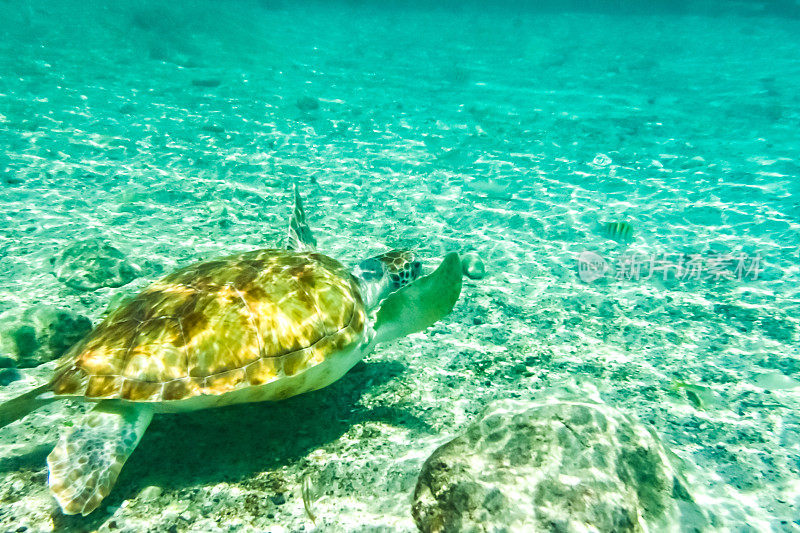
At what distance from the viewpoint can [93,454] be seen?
2562 millimetres

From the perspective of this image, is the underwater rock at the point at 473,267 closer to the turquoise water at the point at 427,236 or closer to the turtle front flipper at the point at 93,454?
the turquoise water at the point at 427,236

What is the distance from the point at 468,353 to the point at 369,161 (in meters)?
6.70

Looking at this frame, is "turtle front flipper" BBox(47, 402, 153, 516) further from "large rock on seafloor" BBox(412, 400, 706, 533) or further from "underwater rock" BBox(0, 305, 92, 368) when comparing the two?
"large rock on seafloor" BBox(412, 400, 706, 533)

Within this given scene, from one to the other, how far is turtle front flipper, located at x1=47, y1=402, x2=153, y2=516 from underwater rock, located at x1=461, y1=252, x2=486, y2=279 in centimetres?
414

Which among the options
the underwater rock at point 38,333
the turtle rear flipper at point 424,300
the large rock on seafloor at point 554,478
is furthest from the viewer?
the underwater rock at point 38,333

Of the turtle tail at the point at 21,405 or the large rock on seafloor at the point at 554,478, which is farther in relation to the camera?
the turtle tail at the point at 21,405

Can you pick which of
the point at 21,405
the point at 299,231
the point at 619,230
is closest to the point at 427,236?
the point at 299,231

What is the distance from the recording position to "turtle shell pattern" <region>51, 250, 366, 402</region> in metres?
2.71

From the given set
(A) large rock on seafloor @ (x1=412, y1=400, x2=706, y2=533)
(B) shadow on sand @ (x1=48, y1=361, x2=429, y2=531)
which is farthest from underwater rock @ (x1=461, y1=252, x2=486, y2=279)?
(A) large rock on seafloor @ (x1=412, y1=400, x2=706, y2=533)

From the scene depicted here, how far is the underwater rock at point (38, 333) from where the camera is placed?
12.1 feet

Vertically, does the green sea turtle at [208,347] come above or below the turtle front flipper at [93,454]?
above

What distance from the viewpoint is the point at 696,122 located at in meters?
12.7

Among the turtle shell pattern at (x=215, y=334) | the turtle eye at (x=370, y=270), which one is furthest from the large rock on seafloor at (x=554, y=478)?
the turtle eye at (x=370, y=270)

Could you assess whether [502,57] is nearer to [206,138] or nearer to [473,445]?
[206,138]
